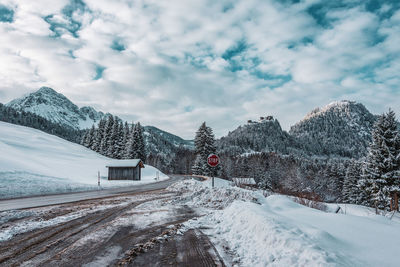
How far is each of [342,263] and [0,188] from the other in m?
18.3

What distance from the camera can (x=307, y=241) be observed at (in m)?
4.23

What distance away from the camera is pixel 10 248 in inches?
182

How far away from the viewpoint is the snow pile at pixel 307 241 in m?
3.73

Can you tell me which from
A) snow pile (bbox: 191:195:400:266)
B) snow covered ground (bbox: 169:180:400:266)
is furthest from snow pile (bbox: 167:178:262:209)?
snow pile (bbox: 191:195:400:266)

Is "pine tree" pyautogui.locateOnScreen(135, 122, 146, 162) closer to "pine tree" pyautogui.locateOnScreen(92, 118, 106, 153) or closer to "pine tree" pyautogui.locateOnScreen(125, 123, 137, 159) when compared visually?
"pine tree" pyautogui.locateOnScreen(125, 123, 137, 159)

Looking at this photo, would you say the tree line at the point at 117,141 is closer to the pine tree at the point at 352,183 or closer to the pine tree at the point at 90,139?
the pine tree at the point at 90,139

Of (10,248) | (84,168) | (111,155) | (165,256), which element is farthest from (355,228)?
(111,155)

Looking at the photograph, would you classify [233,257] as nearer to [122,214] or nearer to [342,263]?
[342,263]

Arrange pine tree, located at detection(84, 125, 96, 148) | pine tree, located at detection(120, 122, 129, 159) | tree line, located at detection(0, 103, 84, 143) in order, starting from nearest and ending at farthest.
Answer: pine tree, located at detection(120, 122, 129, 159) → pine tree, located at detection(84, 125, 96, 148) → tree line, located at detection(0, 103, 84, 143)

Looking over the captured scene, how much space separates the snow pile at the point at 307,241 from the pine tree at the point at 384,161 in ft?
76.3

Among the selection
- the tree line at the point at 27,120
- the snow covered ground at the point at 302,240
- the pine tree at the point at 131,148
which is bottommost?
the snow covered ground at the point at 302,240

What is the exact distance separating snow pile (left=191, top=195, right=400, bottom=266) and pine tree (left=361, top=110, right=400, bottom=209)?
23.3 meters

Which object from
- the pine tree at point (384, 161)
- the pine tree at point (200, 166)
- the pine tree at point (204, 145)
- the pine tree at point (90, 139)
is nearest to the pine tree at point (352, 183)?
the pine tree at point (384, 161)

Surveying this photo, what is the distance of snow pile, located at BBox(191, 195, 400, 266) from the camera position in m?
3.73
